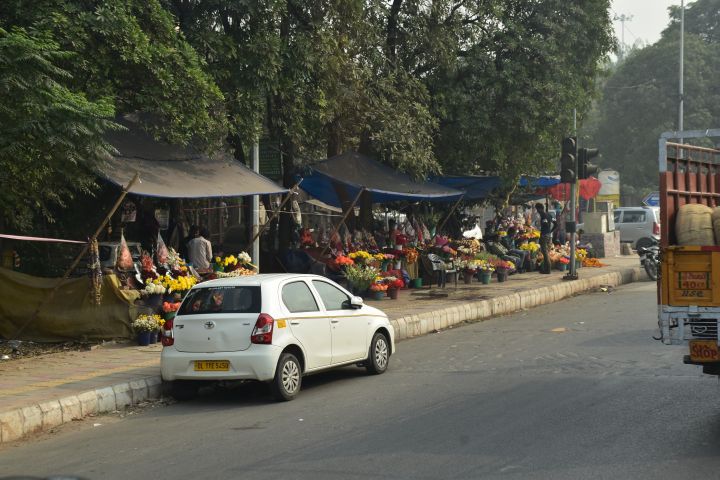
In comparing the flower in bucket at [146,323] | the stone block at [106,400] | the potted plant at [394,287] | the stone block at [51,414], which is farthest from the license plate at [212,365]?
the potted plant at [394,287]

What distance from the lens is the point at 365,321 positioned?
11.3 m

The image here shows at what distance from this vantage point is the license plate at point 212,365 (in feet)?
31.6

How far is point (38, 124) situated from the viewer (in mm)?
10578

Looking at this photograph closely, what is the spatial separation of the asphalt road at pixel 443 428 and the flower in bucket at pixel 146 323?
8.71 feet

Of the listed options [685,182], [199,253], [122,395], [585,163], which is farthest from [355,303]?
[585,163]

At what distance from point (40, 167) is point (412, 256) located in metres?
11.1

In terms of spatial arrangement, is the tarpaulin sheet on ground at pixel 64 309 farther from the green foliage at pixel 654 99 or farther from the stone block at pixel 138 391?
the green foliage at pixel 654 99

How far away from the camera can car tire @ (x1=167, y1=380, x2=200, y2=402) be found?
10129mm

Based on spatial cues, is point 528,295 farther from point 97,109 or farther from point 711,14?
point 711,14

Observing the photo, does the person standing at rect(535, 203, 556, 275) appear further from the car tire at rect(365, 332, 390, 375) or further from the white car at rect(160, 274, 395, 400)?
the white car at rect(160, 274, 395, 400)

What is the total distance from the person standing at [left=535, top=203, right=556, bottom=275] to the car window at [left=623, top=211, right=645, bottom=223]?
14.3 metres

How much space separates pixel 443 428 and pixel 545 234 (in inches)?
728

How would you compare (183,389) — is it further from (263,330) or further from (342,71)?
(342,71)

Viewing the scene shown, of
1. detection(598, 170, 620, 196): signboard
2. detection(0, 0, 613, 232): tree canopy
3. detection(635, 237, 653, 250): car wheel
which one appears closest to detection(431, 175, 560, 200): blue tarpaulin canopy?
detection(0, 0, 613, 232): tree canopy
